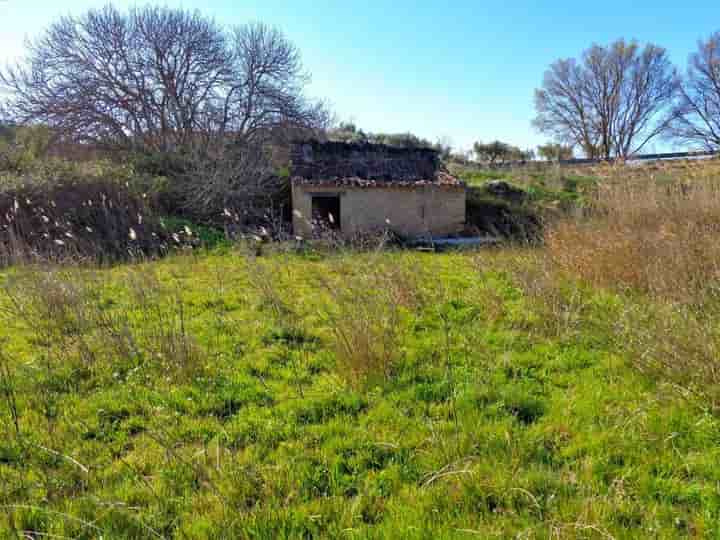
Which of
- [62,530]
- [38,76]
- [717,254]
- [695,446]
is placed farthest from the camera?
[38,76]

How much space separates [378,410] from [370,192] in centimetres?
1300

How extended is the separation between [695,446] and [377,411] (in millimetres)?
2202

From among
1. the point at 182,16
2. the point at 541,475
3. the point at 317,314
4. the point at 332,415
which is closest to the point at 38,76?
the point at 182,16

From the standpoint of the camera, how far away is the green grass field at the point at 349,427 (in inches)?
84.4

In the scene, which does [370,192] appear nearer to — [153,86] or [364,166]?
[364,166]

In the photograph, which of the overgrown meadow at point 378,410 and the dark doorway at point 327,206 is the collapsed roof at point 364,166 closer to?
the dark doorway at point 327,206

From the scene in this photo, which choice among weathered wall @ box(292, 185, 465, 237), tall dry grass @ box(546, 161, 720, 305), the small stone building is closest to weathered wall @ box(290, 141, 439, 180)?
the small stone building

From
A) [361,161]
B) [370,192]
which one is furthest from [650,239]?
[361,161]

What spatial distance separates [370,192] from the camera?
15.5 metres

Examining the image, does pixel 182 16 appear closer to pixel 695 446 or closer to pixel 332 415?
pixel 332 415

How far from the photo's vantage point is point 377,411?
3.18 metres

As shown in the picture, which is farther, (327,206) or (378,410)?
(327,206)

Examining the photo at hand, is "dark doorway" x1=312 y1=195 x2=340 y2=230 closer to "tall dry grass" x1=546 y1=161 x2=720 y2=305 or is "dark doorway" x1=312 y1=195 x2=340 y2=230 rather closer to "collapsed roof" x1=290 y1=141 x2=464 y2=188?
"collapsed roof" x1=290 y1=141 x2=464 y2=188

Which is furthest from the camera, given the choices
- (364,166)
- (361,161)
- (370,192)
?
(361,161)
